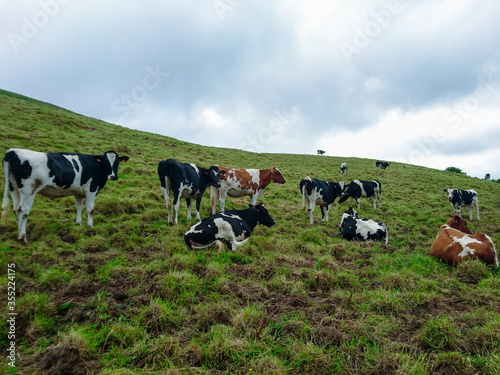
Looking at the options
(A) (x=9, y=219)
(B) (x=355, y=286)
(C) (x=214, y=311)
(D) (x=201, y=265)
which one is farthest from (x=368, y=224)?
(A) (x=9, y=219)

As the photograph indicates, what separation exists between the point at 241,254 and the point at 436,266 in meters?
4.62

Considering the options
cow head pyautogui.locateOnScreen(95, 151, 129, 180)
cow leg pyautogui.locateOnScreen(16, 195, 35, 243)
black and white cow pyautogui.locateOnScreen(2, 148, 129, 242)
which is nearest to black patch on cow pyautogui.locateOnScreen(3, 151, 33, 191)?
black and white cow pyautogui.locateOnScreen(2, 148, 129, 242)

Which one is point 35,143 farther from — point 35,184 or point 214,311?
point 214,311

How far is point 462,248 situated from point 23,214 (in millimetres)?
10656

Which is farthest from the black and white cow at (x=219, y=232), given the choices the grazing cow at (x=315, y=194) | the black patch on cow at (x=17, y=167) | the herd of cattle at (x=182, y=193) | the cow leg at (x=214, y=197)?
the grazing cow at (x=315, y=194)

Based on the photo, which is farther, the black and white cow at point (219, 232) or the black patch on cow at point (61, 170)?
the black patch on cow at point (61, 170)

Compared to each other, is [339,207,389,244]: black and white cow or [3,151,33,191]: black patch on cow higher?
[3,151,33,191]: black patch on cow

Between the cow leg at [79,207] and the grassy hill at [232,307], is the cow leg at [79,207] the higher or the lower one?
the higher one

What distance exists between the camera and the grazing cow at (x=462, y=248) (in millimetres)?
5891

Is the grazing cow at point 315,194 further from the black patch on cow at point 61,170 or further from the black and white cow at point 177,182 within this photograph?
the black patch on cow at point 61,170

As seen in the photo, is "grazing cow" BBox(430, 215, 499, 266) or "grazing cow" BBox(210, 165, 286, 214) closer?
"grazing cow" BBox(430, 215, 499, 266)

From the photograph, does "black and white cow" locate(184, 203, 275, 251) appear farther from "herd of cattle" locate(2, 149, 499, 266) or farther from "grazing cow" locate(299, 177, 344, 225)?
"grazing cow" locate(299, 177, 344, 225)

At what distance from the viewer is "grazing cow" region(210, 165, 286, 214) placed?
35.6 feet

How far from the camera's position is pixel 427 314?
371 cm
